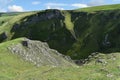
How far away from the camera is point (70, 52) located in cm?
19425

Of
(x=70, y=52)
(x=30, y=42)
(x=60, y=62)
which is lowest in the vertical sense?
(x=70, y=52)

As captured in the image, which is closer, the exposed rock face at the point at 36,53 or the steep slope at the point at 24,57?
the steep slope at the point at 24,57

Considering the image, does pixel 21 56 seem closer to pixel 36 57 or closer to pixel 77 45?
pixel 36 57

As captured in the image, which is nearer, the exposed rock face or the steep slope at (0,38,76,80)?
the steep slope at (0,38,76,80)

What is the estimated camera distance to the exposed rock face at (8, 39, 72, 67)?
99.8 m

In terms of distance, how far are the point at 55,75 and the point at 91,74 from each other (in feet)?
22.2

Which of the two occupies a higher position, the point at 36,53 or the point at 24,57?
the point at 24,57

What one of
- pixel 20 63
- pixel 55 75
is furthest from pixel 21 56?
pixel 55 75

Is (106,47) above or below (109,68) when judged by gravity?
below

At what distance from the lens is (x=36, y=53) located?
107312 mm

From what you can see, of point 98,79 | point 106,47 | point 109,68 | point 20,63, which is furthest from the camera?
point 106,47

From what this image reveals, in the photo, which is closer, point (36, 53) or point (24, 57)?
point (24, 57)

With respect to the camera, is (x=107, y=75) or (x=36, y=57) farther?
(x=36, y=57)

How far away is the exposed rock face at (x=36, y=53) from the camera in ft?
327
